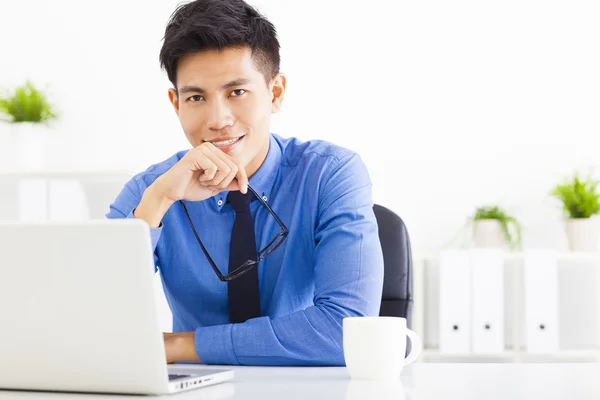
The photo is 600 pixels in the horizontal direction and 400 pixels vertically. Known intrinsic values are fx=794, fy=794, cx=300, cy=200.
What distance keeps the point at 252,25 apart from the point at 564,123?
6.93 ft

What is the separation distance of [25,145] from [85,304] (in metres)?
2.53

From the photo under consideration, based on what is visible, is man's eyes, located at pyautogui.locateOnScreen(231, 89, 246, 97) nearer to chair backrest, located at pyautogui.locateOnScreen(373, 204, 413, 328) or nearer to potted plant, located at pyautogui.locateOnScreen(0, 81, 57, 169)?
chair backrest, located at pyautogui.locateOnScreen(373, 204, 413, 328)

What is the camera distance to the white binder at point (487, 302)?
3.04 meters

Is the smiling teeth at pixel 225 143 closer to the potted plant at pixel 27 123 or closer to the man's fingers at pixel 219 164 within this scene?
the man's fingers at pixel 219 164

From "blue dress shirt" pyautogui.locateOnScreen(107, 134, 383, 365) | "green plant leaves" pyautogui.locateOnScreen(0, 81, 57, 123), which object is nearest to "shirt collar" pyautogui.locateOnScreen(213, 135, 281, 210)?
"blue dress shirt" pyautogui.locateOnScreen(107, 134, 383, 365)

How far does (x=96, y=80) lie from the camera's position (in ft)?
12.0

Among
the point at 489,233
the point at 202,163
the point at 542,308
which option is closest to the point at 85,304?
the point at 202,163

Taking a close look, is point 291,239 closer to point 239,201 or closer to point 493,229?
point 239,201

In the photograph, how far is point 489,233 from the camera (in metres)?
3.24

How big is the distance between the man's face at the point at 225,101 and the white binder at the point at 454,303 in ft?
4.86

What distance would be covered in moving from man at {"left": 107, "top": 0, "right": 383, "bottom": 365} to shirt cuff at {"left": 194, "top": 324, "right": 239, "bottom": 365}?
165 mm

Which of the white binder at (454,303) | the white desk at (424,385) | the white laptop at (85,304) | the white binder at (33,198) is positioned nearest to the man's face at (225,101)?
Result: the white desk at (424,385)

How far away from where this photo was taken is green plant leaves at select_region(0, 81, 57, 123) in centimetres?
324

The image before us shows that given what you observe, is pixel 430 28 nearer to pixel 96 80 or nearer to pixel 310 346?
pixel 96 80
